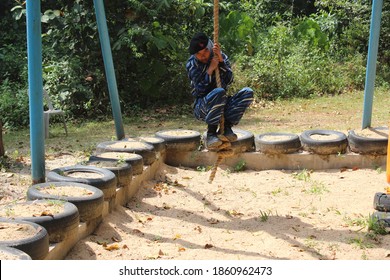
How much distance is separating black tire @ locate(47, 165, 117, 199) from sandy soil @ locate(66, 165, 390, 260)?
0.26 m

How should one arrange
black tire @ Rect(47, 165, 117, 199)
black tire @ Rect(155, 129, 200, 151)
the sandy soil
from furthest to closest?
black tire @ Rect(155, 129, 200, 151)
black tire @ Rect(47, 165, 117, 199)
the sandy soil

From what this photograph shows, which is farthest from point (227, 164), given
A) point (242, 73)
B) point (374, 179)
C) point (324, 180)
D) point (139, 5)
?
point (242, 73)

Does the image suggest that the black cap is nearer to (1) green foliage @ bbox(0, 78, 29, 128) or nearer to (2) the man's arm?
(2) the man's arm

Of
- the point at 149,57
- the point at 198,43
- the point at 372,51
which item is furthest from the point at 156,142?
the point at 149,57

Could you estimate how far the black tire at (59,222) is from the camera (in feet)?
16.0

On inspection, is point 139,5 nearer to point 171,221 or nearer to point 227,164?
point 227,164

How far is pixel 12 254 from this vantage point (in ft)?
13.5

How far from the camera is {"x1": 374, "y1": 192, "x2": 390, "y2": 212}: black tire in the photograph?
6.19 meters

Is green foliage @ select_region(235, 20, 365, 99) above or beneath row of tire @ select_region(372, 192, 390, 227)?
above

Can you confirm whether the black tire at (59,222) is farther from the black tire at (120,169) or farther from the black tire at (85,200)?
the black tire at (120,169)

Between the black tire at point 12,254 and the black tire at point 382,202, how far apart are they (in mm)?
3479

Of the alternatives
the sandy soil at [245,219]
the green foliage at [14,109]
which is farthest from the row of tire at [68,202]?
the green foliage at [14,109]

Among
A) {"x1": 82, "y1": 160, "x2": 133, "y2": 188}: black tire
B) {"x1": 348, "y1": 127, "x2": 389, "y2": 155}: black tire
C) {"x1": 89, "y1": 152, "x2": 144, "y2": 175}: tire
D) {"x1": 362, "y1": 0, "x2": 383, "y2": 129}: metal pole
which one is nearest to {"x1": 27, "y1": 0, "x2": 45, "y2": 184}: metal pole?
{"x1": 82, "y1": 160, "x2": 133, "y2": 188}: black tire

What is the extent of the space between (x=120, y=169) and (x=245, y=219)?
135cm
